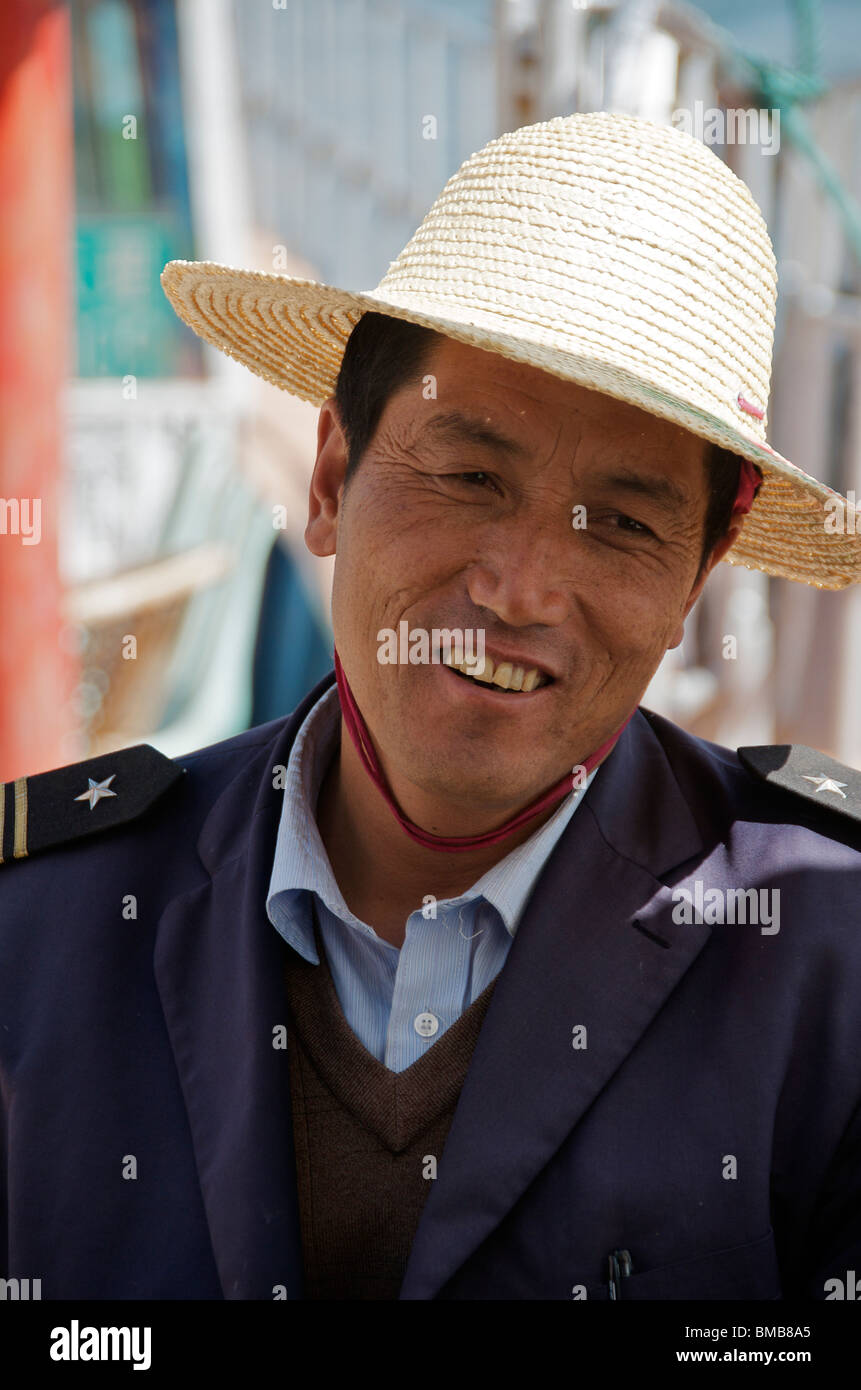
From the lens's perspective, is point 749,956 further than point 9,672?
No

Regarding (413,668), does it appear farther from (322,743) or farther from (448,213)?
(448,213)

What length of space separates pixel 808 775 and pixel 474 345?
2.54 feet

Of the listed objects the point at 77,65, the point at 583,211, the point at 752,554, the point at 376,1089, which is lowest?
the point at 376,1089

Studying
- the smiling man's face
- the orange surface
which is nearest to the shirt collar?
the smiling man's face

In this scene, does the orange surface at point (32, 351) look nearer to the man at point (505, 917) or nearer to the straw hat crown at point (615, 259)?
the man at point (505, 917)

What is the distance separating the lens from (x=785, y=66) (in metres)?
5.11

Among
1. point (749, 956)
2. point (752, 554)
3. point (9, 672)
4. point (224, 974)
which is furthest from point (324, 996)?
point (9, 672)

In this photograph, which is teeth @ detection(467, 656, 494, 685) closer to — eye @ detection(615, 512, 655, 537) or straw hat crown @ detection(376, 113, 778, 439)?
eye @ detection(615, 512, 655, 537)

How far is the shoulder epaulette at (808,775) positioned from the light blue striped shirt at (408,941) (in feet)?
0.80

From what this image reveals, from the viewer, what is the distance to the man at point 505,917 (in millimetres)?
1481

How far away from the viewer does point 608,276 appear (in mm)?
1507

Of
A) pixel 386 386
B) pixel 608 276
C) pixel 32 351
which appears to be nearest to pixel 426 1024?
pixel 386 386
